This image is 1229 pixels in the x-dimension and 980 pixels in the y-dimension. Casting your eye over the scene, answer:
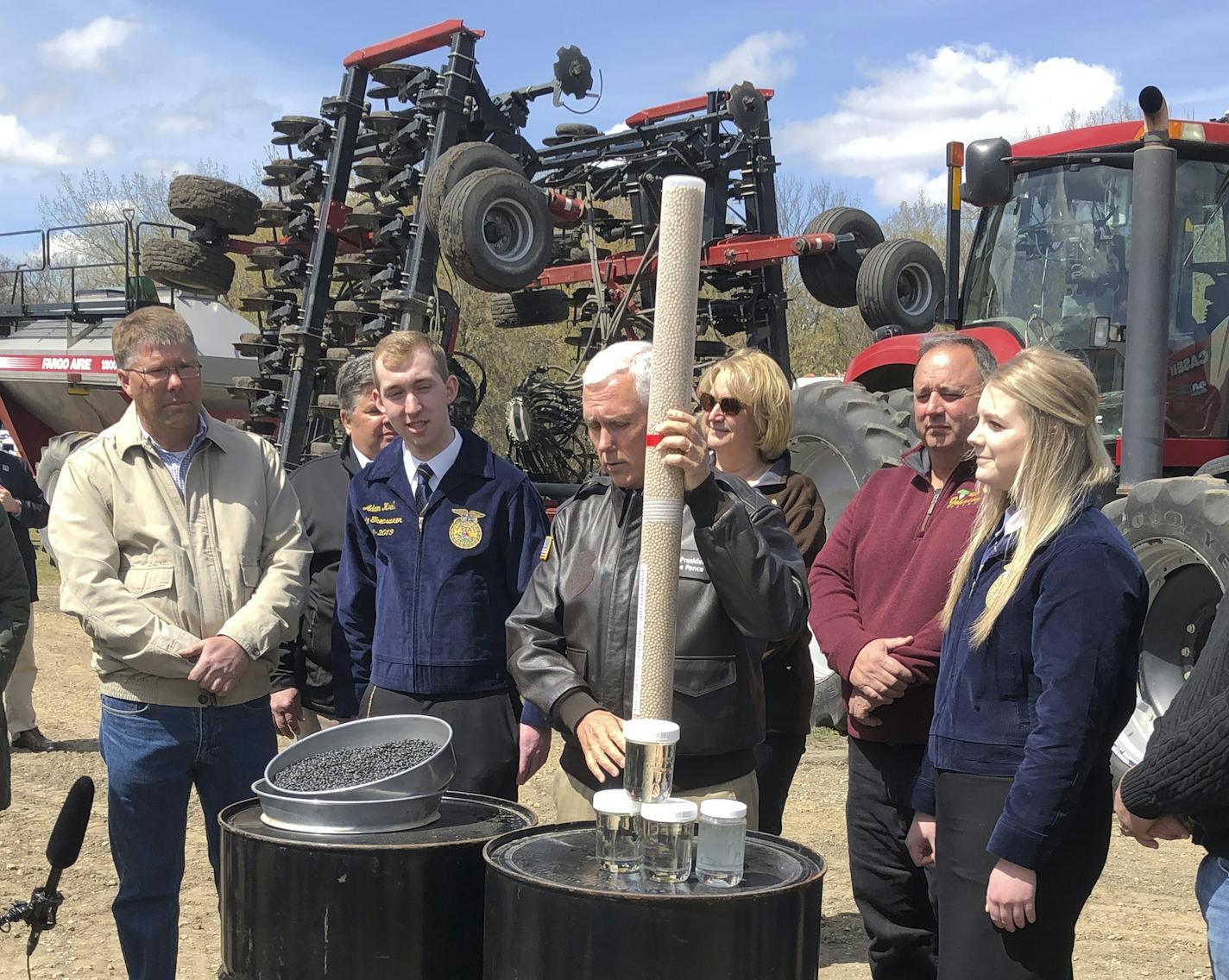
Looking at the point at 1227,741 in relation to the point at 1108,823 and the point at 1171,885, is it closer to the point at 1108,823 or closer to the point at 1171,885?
the point at 1108,823

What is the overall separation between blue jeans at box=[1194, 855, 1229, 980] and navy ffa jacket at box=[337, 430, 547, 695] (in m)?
1.67

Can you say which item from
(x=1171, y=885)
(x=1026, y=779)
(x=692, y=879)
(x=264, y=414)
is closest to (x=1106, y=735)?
(x=1026, y=779)

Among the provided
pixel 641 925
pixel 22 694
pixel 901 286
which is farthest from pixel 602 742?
pixel 901 286

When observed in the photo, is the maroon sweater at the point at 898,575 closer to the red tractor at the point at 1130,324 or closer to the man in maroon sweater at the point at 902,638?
the man in maroon sweater at the point at 902,638

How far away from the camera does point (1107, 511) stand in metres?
5.25

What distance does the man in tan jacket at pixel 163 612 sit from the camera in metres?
3.37

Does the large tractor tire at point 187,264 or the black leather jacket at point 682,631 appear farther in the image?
the large tractor tire at point 187,264

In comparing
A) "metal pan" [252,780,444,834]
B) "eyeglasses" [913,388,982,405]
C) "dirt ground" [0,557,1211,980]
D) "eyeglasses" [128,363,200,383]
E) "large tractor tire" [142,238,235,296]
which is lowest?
→ "dirt ground" [0,557,1211,980]

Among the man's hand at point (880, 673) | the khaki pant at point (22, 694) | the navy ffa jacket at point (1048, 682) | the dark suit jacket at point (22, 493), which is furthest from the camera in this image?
the khaki pant at point (22, 694)

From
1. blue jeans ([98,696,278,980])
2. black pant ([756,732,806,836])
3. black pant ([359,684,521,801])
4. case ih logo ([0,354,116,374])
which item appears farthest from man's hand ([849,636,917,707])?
case ih logo ([0,354,116,374])

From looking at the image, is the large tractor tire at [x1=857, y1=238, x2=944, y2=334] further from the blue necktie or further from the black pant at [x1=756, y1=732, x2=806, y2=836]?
the blue necktie

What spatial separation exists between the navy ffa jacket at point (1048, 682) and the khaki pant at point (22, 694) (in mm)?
5654

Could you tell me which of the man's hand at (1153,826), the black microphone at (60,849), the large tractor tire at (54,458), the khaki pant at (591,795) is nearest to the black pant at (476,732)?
the khaki pant at (591,795)

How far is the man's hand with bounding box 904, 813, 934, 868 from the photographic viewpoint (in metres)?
2.80
